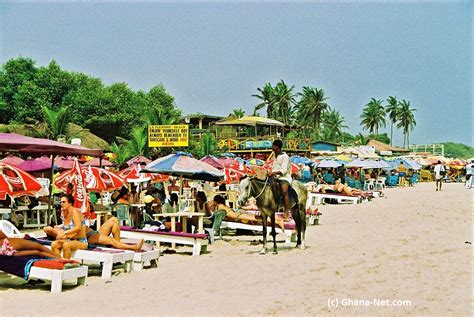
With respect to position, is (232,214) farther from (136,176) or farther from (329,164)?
(329,164)

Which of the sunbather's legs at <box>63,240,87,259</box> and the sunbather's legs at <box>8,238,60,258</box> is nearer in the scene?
the sunbather's legs at <box>8,238,60,258</box>

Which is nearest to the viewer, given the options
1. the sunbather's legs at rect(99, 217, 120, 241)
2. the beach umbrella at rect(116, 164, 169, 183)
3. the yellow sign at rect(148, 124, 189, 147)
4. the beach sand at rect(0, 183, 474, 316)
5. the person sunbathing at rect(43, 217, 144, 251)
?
the beach sand at rect(0, 183, 474, 316)

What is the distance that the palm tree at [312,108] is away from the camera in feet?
243

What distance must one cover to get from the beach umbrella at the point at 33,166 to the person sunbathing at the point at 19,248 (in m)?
8.84

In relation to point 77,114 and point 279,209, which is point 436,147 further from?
point 279,209

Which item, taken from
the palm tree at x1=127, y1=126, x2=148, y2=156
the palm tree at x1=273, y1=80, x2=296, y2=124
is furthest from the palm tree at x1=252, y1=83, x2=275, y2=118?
the palm tree at x1=127, y1=126, x2=148, y2=156

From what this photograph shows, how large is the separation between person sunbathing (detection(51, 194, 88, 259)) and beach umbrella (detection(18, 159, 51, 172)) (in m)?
8.13

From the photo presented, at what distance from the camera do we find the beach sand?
611 centimetres

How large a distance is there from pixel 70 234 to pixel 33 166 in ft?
28.3

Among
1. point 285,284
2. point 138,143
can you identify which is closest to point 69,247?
point 285,284

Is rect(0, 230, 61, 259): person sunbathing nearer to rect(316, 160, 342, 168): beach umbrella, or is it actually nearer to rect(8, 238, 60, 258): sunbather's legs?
rect(8, 238, 60, 258): sunbather's legs

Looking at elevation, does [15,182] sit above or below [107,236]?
above

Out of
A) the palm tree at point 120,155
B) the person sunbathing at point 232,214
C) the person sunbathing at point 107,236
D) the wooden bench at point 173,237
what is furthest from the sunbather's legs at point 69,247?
the palm tree at point 120,155

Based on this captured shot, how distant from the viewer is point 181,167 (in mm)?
11547
